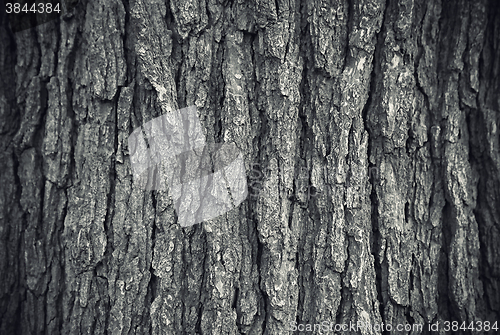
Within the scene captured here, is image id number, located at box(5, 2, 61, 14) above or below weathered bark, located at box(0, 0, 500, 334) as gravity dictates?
above

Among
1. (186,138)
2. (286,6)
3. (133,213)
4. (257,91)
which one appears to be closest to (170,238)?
(133,213)

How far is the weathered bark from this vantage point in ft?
5.15
